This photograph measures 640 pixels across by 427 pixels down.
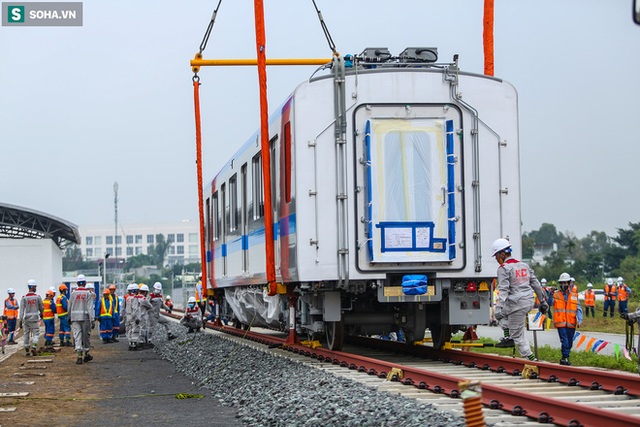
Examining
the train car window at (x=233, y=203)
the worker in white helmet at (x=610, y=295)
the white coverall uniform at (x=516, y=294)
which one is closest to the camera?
the white coverall uniform at (x=516, y=294)

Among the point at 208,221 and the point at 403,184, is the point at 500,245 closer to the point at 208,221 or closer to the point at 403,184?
the point at 403,184

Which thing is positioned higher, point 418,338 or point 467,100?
point 467,100

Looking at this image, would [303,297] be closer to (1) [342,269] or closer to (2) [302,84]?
(1) [342,269]

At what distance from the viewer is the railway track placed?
792 centimetres

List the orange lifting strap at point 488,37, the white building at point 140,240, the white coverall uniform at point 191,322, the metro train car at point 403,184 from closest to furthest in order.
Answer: the metro train car at point 403,184
the orange lifting strap at point 488,37
the white coverall uniform at point 191,322
the white building at point 140,240

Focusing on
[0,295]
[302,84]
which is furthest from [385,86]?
[0,295]

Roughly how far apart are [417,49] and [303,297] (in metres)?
3.99

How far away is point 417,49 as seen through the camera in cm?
1473

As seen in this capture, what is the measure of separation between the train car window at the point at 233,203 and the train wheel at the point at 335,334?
5.37m

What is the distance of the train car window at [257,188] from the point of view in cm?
1659

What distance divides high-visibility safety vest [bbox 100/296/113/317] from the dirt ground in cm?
627

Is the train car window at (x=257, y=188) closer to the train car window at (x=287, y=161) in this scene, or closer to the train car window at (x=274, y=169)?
the train car window at (x=274, y=169)


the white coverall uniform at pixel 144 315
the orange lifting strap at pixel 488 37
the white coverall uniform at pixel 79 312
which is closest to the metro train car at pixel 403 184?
the orange lifting strap at pixel 488 37

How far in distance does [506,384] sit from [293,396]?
7.29 feet
